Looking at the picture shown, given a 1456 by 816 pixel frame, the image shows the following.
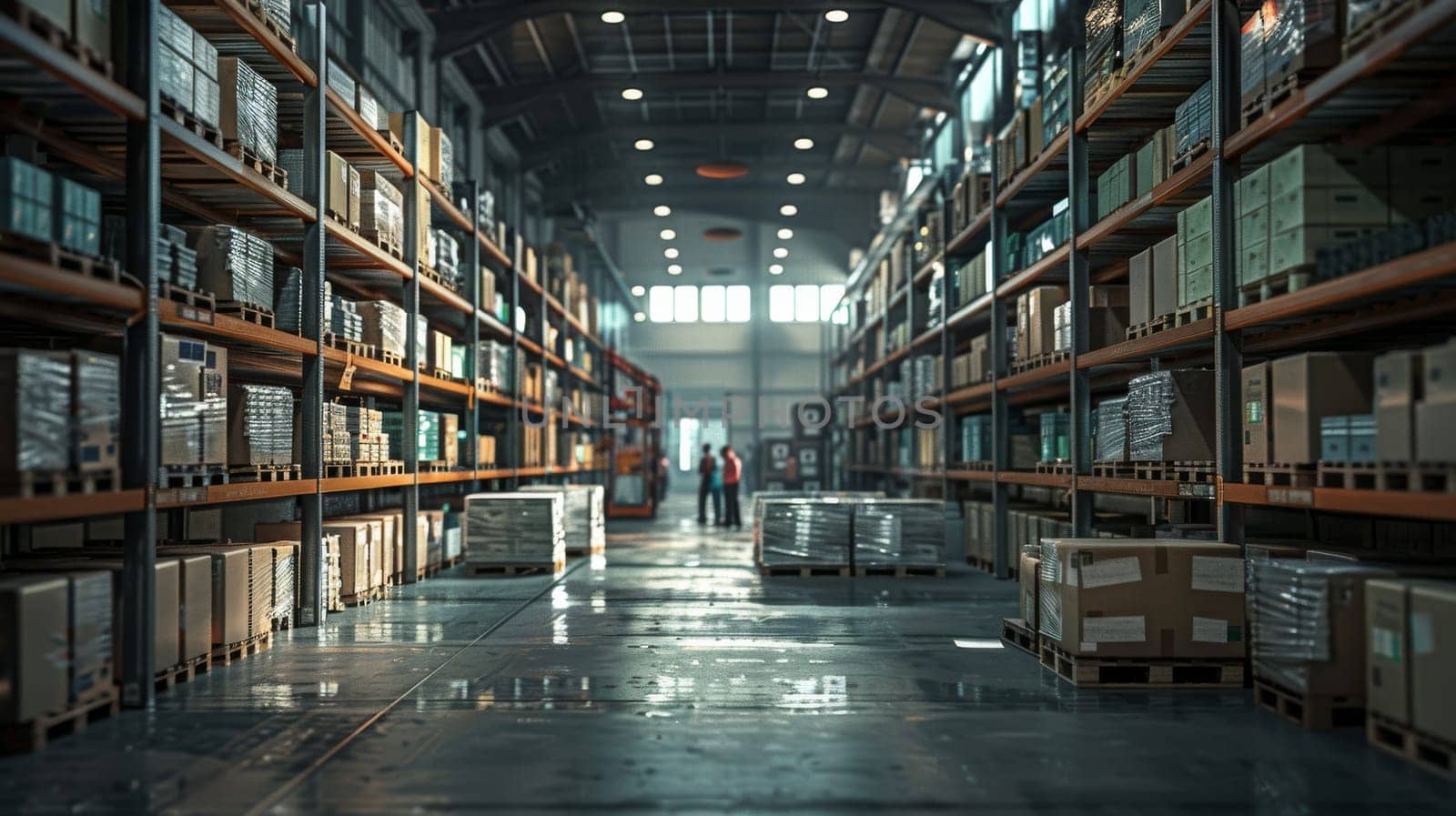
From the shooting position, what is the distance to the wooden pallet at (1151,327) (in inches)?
313

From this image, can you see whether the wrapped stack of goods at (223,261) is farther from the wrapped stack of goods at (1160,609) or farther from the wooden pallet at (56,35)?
the wrapped stack of goods at (1160,609)

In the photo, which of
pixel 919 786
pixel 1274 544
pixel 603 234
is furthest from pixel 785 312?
pixel 919 786

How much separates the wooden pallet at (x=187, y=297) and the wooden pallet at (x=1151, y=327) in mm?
5993

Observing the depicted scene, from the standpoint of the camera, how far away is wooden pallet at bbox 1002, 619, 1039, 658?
24.3 feet

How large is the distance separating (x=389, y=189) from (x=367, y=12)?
177 inches

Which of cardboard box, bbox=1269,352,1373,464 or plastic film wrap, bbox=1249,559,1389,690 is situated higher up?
cardboard box, bbox=1269,352,1373,464

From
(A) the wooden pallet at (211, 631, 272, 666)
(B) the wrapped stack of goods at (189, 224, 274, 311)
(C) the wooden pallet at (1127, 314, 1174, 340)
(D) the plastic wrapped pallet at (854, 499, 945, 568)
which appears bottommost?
(A) the wooden pallet at (211, 631, 272, 666)

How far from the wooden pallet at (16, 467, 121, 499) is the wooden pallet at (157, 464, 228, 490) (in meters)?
0.42

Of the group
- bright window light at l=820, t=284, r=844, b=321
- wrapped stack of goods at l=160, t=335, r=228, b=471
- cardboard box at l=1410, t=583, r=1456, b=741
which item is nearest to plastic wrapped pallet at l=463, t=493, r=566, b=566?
wrapped stack of goods at l=160, t=335, r=228, b=471

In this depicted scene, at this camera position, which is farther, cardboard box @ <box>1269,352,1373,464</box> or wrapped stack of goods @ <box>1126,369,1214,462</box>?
wrapped stack of goods @ <box>1126,369,1214,462</box>

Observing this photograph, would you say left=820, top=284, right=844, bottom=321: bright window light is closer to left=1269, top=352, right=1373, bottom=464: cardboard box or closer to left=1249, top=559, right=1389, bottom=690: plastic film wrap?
left=1269, top=352, right=1373, bottom=464: cardboard box

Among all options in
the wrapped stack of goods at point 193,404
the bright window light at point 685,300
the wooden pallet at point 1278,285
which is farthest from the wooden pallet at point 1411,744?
the bright window light at point 685,300

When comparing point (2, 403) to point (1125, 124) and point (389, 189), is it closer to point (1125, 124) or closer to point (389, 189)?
point (389, 189)

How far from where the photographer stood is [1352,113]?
6113mm
